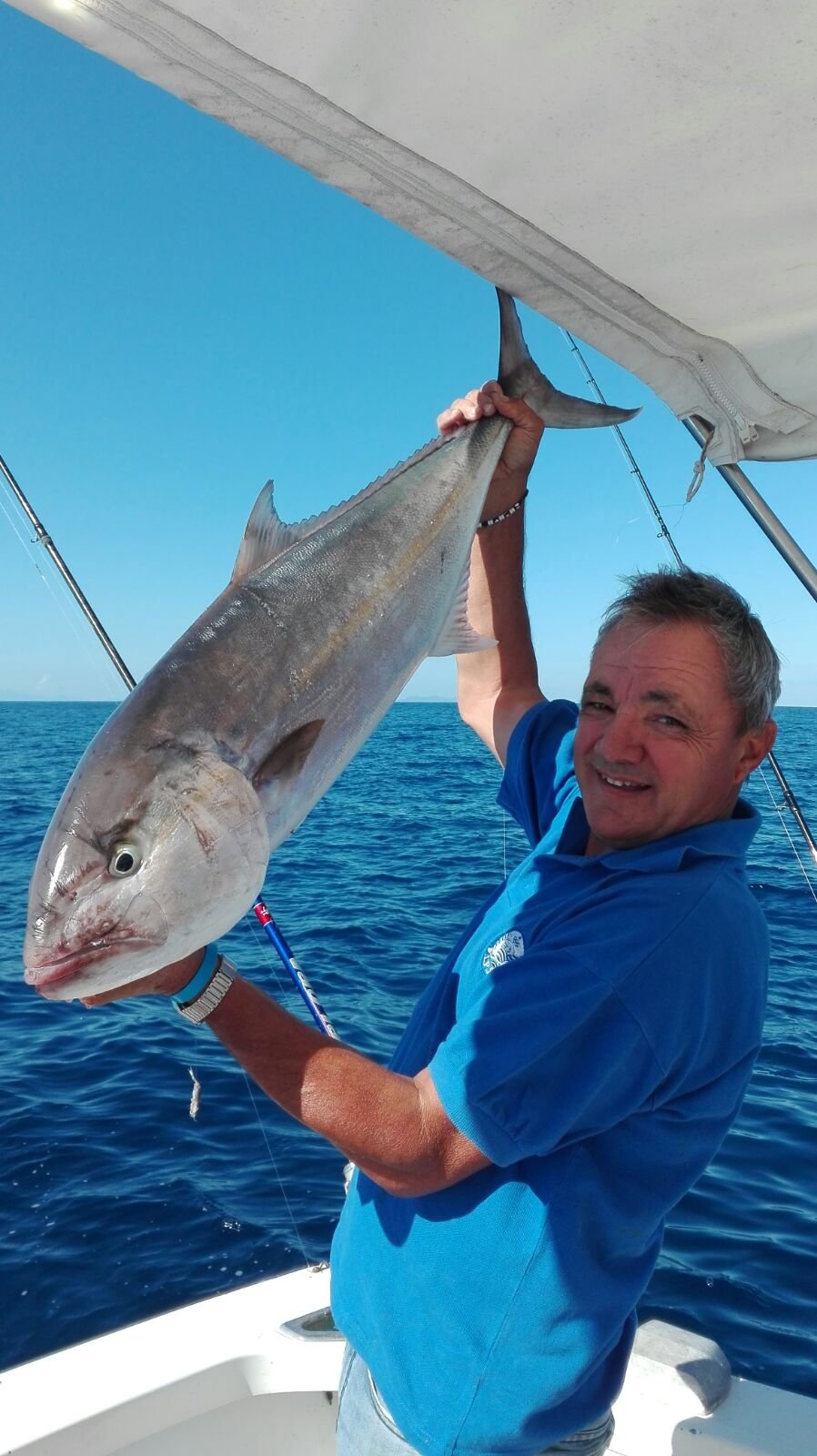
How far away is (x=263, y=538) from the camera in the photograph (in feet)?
5.74

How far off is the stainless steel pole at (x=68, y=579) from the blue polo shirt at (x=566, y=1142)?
2.05 metres

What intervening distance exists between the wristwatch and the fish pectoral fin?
307mm

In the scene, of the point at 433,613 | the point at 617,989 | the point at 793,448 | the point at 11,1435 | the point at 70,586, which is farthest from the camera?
the point at 70,586

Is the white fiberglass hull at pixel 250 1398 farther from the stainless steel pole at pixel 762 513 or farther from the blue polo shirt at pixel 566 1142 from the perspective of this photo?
the stainless steel pole at pixel 762 513

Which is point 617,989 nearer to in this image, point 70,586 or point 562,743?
point 562,743

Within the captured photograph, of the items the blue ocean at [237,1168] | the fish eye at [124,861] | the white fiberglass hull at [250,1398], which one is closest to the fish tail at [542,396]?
the fish eye at [124,861]

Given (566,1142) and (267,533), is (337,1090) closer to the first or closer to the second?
(566,1142)

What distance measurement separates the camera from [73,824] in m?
1.31

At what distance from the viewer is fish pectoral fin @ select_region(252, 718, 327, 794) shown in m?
1.44

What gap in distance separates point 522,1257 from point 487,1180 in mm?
128

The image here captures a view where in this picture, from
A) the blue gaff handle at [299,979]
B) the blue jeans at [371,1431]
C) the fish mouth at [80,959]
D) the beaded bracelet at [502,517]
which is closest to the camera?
the fish mouth at [80,959]

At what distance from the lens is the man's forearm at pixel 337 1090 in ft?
4.94

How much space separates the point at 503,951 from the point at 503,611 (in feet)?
3.65

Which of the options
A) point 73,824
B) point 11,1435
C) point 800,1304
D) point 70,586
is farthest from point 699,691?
point 800,1304
